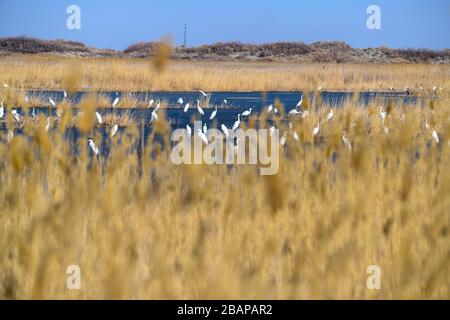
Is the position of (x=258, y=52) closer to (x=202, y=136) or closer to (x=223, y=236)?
(x=202, y=136)

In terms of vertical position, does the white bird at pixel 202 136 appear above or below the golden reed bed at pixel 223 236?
above

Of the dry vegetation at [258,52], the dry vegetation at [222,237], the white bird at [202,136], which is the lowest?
the dry vegetation at [222,237]

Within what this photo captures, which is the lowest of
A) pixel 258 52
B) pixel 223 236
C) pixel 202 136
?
pixel 223 236

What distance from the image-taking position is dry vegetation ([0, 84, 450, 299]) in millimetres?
2809

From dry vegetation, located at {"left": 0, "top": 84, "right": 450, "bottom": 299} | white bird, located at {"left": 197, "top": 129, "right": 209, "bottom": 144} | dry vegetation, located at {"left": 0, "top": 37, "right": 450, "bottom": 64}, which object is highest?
dry vegetation, located at {"left": 0, "top": 37, "right": 450, "bottom": 64}

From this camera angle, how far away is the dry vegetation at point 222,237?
2.81m

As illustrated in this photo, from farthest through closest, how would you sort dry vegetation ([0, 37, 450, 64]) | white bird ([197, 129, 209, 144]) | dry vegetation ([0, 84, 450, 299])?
dry vegetation ([0, 37, 450, 64]) < white bird ([197, 129, 209, 144]) < dry vegetation ([0, 84, 450, 299])

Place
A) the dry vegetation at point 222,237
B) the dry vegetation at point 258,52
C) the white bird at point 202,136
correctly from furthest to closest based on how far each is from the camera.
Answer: the dry vegetation at point 258,52, the white bird at point 202,136, the dry vegetation at point 222,237

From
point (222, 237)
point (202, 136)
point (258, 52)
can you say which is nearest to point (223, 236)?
point (222, 237)

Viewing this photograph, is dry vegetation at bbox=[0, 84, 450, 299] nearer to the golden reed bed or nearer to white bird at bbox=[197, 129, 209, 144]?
the golden reed bed

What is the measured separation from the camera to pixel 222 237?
11.3 ft

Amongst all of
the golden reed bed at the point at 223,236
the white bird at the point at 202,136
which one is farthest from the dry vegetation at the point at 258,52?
the golden reed bed at the point at 223,236

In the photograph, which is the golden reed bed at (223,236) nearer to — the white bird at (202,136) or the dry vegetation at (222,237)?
the dry vegetation at (222,237)

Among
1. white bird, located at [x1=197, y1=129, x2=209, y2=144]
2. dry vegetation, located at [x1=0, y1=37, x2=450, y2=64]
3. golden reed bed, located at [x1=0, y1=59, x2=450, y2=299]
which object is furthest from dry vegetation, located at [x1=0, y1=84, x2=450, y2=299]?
dry vegetation, located at [x1=0, y1=37, x2=450, y2=64]
